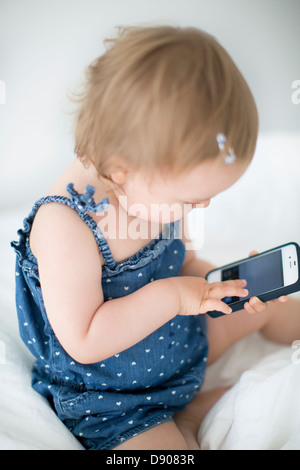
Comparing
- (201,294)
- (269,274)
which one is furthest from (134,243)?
(269,274)

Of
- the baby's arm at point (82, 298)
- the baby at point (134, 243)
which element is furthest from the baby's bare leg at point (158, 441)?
the baby's arm at point (82, 298)

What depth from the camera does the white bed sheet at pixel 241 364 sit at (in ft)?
1.87

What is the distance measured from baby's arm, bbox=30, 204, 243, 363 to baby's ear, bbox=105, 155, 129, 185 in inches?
2.9

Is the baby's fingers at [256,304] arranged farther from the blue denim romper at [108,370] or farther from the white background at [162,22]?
the white background at [162,22]

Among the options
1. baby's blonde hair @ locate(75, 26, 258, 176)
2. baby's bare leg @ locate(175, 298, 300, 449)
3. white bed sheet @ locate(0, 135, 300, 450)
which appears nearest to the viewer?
baby's blonde hair @ locate(75, 26, 258, 176)

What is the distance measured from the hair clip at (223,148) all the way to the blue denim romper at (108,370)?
195 millimetres

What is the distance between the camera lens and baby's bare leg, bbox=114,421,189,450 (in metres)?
0.59

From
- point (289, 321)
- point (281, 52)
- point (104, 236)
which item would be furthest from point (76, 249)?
point (281, 52)

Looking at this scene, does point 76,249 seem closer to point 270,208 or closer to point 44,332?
point 44,332

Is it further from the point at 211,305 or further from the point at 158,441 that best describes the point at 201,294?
the point at 158,441

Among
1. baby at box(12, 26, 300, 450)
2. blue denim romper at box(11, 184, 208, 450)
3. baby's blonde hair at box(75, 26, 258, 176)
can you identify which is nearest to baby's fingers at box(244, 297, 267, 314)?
baby at box(12, 26, 300, 450)

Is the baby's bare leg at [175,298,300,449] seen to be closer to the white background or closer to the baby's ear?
the white background
